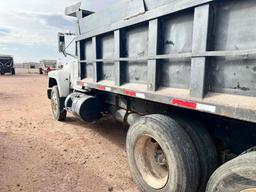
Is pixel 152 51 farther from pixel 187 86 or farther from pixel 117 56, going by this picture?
pixel 117 56

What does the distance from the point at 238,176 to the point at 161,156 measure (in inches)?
48.7

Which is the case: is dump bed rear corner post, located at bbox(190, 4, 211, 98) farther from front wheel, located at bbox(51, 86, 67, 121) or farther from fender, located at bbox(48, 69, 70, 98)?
front wheel, located at bbox(51, 86, 67, 121)

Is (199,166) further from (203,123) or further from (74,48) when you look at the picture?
(74,48)

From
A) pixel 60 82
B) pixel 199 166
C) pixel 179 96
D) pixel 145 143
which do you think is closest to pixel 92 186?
pixel 145 143

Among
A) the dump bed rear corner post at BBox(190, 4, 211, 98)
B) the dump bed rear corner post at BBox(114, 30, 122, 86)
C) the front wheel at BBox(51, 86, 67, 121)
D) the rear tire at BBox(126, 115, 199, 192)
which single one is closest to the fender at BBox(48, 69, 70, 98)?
the front wheel at BBox(51, 86, 67, 121)

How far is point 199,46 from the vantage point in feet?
7.52

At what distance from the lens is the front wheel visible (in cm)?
650

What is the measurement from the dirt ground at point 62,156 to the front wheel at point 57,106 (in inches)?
8.3

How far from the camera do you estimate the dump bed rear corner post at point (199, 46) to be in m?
2.21

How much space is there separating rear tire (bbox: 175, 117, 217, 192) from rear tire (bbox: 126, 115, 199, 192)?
7cm

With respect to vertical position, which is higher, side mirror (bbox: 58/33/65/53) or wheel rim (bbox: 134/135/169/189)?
side mirror (bbox: 58/33/65/53)

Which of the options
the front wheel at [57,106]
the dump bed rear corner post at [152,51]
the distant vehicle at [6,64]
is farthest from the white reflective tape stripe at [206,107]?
the distant vehicle at [6,64]

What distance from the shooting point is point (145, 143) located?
3158mm

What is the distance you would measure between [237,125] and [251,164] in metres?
0.62
